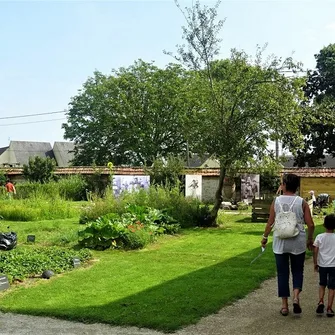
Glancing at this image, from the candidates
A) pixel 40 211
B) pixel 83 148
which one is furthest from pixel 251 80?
pixel 83 148

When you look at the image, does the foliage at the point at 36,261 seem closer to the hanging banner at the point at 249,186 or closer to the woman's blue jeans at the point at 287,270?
the woman's blue jeans at the point at 287,270

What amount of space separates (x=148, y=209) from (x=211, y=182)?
62.4ft

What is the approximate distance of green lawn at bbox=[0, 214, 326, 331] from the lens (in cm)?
640

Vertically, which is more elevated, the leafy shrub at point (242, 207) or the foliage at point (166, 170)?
the foliage at point (166, 170)

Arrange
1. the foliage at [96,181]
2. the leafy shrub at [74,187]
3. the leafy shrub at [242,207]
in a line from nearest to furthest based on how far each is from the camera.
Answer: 1. the leafy shrub at [242,207]
2. the leafy shrub at [74,187]
3. the foliage at [96,181]

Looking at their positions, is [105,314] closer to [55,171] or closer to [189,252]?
[189,252]

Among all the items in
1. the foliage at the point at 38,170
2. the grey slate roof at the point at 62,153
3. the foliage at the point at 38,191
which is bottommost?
the foliage at the point at 38,191

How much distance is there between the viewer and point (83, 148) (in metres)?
53.1

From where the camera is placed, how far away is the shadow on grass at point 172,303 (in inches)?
241

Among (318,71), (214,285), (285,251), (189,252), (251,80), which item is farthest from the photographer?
(318,71)

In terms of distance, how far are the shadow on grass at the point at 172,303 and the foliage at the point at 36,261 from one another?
4.43ft

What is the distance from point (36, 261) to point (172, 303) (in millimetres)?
3825

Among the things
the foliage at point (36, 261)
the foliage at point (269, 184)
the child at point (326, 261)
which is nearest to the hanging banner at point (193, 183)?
the foliage at point (269, 184)

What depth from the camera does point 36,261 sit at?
970 cm
